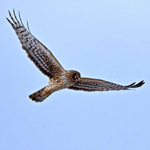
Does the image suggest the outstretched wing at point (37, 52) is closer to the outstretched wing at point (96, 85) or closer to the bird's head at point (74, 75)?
the bird's head at point (74, 75)

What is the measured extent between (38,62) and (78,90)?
5.52 feet

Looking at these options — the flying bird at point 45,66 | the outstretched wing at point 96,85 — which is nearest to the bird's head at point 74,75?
the flying bird at point 45,66

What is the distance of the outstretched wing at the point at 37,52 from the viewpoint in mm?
9547

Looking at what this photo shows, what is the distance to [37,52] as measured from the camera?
32.5 ft

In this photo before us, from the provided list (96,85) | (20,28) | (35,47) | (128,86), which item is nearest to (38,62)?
(35,47)

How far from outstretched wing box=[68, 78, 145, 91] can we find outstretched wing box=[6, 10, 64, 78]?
0.94 meters

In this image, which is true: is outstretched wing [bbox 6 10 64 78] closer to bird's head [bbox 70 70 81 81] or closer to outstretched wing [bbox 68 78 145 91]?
bird's head [bbox 70 70 81 81]

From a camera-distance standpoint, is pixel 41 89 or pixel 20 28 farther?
pixel 41 89

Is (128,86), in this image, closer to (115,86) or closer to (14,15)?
(115,86)

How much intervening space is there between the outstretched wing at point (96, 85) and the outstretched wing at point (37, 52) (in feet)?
3.09

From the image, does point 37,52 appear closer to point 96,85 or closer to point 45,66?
point 45,66

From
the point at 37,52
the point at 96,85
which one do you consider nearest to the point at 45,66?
the point at 37,52

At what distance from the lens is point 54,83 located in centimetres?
1009

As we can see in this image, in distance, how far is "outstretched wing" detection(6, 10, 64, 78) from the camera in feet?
31.3
